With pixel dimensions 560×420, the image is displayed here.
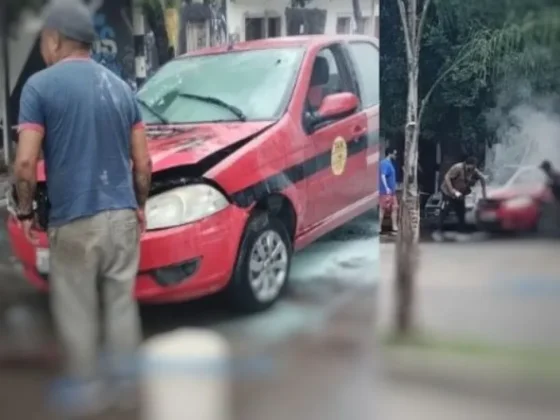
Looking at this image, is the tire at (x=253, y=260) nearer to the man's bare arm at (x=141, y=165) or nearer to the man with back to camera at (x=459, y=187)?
the man's bare arm at (x=141, y=165)

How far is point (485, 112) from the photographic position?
6.80ft

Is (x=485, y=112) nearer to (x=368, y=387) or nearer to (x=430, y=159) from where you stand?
(x=430, y=159)

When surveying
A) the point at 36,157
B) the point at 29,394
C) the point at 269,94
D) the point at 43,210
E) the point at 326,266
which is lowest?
the point at 29,394

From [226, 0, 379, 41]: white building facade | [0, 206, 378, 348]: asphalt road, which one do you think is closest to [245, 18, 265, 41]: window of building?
[226, 0, 379, 41]: white building facade

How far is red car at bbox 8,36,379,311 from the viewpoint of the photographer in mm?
2084

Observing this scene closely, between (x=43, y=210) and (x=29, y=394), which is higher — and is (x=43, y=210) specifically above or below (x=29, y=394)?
above

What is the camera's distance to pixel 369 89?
2.13m

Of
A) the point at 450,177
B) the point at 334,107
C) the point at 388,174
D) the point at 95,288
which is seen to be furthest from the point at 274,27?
the point at 95,288

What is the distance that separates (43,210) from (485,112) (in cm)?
108

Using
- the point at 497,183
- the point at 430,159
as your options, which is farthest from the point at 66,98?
the point at 497,183

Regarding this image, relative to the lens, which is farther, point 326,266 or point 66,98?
point 326,266

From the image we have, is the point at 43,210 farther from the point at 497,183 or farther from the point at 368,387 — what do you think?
the point at 497,183

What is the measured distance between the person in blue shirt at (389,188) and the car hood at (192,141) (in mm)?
293

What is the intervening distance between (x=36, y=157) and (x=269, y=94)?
1.87 ft
